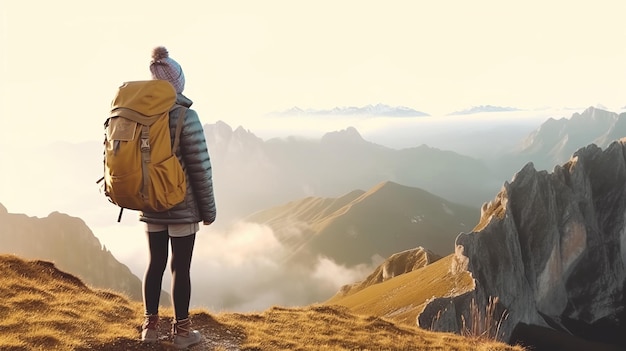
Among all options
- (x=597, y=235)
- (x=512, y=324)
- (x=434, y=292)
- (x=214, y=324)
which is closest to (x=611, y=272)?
(x=597, y=235)

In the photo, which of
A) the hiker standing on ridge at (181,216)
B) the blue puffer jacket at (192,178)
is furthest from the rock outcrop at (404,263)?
the blue puffer jacket at (192,178)

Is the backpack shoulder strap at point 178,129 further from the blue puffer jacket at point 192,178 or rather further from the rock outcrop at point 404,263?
the rock outcrop at point 404,263

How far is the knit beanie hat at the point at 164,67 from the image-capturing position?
25.1 feet

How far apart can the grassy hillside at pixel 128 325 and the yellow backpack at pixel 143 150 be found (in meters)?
3.36

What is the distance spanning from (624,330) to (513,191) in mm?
61536

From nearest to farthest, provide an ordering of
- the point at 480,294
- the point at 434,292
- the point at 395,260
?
the point at 480,294 → the point at 434,292 → the point at 395,260

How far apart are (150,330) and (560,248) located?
149 meters

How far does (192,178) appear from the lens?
7.34 metres

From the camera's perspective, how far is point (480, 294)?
8169cm

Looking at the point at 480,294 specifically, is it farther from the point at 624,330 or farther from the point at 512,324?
the point at 624,330

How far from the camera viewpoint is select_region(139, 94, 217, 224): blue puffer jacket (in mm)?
7203

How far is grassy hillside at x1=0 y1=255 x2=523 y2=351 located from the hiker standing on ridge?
44.6 inches

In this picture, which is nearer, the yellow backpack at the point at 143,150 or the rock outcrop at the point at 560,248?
the yellow backpack at the point at 143,150

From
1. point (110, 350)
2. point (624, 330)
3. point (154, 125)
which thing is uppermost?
point (154, 125)
